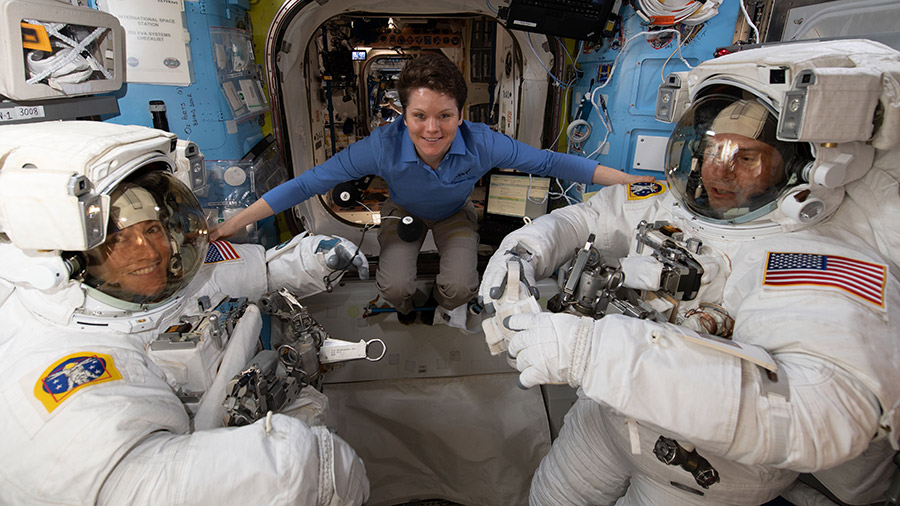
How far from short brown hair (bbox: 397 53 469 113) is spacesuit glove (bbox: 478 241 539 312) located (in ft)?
2.54

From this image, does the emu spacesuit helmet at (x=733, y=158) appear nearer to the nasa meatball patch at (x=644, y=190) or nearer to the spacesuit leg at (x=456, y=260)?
the nasa meatball patch at (x=644, y=190)

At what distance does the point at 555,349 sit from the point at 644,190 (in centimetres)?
118

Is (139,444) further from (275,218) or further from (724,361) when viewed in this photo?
(275,218)

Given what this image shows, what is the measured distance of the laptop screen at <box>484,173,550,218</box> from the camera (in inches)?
131

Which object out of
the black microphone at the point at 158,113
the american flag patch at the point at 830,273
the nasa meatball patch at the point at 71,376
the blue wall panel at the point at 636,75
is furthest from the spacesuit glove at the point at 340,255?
the blue wall panel at the point at 636,75

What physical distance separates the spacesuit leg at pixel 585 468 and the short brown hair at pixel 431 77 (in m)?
1.53

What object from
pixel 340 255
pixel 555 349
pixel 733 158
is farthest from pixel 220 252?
pixel 733 158

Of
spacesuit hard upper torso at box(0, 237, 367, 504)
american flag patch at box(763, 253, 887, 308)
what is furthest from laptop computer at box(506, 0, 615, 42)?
spacesuit hard upper torso at box(0, 237, 367, 504)

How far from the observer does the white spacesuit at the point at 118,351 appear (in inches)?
40.3

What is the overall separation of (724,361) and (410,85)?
1641 millimetres

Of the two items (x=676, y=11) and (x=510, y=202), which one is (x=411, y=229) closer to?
(x=510, y=202)

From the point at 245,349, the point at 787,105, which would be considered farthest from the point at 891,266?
the point at 245,349

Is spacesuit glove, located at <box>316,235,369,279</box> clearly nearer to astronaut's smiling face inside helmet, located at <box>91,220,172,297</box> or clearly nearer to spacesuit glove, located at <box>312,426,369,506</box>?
astronaut's smiling face inside helmet, located at <box>91,220,172,297</box>

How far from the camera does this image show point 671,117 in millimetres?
1912
